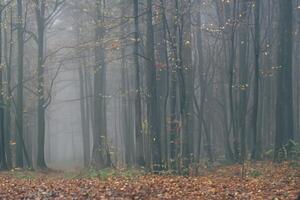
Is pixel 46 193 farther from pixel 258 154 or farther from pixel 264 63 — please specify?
pixel 264 63

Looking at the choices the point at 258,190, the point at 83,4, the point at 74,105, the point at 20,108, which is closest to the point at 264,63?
the point at 83,4

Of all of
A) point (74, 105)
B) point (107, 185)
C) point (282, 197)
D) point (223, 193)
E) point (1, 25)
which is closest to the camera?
point (282, 197)

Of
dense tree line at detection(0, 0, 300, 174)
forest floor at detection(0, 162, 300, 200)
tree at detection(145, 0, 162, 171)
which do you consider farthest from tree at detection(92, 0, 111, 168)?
forest floor at detection(0, 162, 300, 200)

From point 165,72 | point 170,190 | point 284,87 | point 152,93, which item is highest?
point 165,72

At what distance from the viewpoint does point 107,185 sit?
41.1 ft

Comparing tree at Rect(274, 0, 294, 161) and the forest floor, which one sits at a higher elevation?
tree at Rect(274, 0, 294, 161)

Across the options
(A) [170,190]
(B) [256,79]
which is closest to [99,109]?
(B) [256,79]

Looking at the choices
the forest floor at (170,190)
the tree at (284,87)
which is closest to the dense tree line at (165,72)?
the tree at (284,87)

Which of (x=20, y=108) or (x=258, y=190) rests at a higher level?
(x=20, y=108)

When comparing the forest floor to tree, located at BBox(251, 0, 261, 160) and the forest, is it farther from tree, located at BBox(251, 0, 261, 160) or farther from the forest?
→ tree, located at BBox(251, 0, 261, 160)

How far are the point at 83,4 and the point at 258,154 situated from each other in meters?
13.9

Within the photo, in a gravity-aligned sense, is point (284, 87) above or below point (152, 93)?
above

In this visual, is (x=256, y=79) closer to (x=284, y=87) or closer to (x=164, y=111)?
(x=284, y=87)

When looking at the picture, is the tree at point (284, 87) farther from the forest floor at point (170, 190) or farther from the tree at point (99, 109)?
the tree at point (99, 109)
